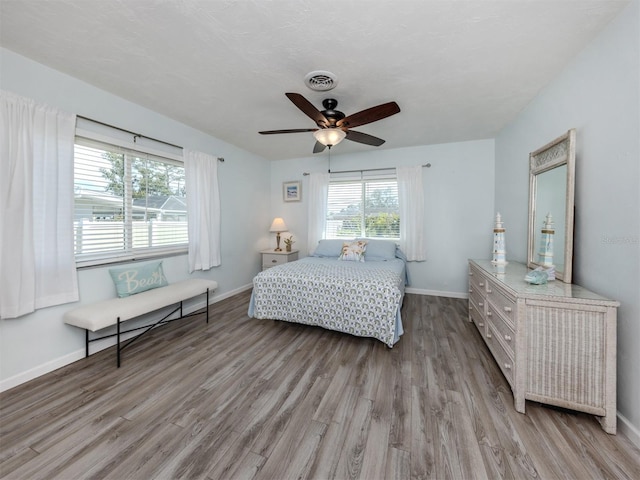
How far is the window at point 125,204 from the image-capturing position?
7.66ft

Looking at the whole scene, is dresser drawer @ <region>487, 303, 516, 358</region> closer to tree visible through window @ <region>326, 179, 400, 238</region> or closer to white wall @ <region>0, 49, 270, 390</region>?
tree visible through window @ <region>326, 179, 400, 238</region>

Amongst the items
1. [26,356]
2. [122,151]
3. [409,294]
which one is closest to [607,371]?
[409,294]

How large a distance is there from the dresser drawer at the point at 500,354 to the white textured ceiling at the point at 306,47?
216 centimetres

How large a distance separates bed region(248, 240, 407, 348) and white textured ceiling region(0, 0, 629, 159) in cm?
183

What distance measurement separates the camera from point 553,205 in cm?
217

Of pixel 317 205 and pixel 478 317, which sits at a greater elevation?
pixel 317 205

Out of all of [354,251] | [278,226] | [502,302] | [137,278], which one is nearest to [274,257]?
[278,226]

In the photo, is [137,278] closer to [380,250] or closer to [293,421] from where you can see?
[293,421]

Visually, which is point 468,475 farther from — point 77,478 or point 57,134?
point 57,134

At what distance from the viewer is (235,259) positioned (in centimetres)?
422

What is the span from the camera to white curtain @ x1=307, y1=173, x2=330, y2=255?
4.65 metres

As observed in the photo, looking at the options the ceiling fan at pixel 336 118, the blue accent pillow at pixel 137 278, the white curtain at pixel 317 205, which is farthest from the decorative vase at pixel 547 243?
the blue accent pillow at pixel 137 278

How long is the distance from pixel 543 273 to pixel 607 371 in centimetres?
66

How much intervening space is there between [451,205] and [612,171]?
8.08 feet
